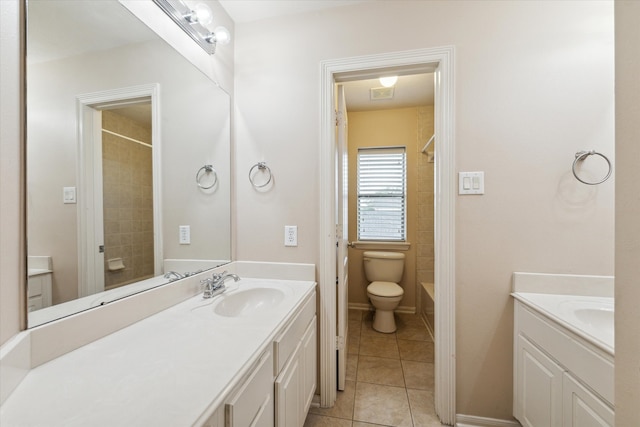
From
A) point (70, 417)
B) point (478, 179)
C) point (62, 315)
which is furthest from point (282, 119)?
point (70, 417)

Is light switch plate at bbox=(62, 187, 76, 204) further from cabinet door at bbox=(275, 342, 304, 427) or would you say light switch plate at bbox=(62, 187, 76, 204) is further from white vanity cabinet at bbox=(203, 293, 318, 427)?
cabinet door at bbox=(275, 342, 304, 427)

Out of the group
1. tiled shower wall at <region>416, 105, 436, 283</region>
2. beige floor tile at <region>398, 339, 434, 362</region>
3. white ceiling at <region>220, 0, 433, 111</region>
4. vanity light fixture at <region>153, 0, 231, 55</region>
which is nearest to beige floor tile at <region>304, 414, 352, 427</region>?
beige floor tile at <region>398, 339, 434, 362</region>

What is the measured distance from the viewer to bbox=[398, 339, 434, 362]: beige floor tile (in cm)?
205

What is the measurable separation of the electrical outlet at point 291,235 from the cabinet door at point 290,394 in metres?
0.58

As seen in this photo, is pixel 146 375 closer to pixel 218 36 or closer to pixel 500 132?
pixel 218 36

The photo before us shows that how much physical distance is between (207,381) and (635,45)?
1085 millimetres

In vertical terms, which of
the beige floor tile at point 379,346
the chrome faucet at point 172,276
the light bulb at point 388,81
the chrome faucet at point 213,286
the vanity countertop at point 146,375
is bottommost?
the beige floor tile at point 379,346

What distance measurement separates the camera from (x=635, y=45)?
1.36 ft

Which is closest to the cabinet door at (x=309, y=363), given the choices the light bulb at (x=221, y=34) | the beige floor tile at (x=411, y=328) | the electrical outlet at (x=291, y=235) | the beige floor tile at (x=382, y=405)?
the beige floor tile at (x=382, y=405)

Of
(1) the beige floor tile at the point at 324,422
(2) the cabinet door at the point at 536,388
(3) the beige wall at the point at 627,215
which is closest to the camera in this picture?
(3) the beige wall at the point at 627,215

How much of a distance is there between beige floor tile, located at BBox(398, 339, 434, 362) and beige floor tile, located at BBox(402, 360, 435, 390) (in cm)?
7

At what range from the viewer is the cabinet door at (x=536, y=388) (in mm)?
1035

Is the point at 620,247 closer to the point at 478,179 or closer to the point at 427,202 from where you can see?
the point at 478,179

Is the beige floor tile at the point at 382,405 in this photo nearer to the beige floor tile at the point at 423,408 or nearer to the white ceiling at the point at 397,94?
the beige floor tile at the point at 423,408
